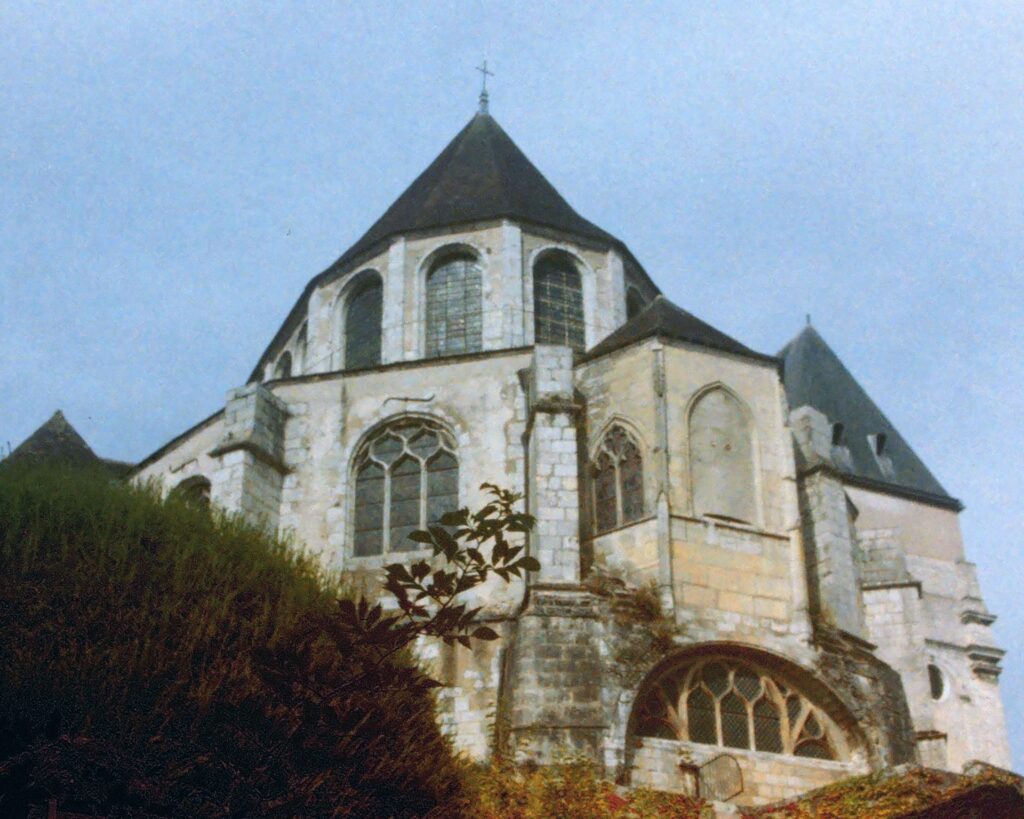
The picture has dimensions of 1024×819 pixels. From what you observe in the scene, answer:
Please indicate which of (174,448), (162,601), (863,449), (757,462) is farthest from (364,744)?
(863,449)

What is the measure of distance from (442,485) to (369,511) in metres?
0.96

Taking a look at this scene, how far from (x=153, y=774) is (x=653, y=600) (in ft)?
25.6

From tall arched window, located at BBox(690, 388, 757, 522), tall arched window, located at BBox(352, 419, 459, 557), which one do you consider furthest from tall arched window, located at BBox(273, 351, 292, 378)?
tall arched window, located at BBox(690, 388, 757, 522)

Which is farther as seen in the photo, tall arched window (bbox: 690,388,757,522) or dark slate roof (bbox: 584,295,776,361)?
dark slate roof (bbox: 584,295,776,361)

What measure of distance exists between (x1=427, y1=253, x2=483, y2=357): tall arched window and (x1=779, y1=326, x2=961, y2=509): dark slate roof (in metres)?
7.89

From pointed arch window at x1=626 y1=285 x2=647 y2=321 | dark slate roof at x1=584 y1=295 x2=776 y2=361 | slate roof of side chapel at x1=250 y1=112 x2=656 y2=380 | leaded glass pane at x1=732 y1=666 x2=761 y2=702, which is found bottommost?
leaded glass pane at x1=732 y1=666 x2=761 y2=702

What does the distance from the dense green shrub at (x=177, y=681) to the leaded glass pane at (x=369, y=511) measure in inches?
233

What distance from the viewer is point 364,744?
11.2m

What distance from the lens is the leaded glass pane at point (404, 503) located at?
63.8 feet

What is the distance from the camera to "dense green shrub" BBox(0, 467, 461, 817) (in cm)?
986

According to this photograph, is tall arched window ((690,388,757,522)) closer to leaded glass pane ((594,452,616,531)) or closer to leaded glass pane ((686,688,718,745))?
leaded glass pane ((594,452,616,531))

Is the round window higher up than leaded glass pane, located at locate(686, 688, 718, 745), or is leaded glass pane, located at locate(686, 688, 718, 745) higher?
the round window

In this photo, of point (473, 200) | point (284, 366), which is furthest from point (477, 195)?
point (284, 366)

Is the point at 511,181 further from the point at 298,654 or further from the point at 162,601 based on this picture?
the point at 298,654
